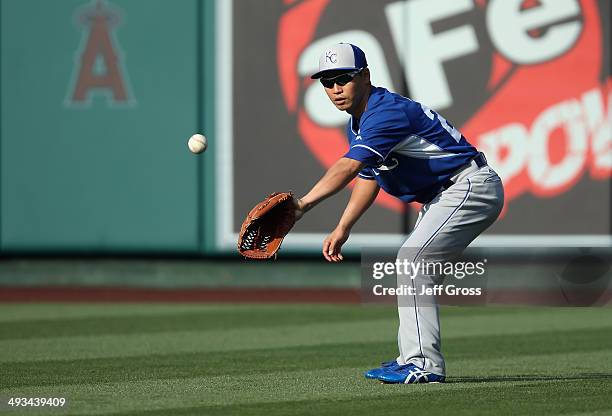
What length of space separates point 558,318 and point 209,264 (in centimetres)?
443

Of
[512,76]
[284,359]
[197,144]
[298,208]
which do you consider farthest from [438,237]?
[512,76]

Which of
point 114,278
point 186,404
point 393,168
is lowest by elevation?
point 114,278

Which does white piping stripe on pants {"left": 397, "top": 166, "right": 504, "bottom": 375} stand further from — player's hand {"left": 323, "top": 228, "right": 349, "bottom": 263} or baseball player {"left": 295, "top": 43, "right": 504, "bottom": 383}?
player's hand {"left": 323, "top": 228, "right": 349, "bottom": 263}

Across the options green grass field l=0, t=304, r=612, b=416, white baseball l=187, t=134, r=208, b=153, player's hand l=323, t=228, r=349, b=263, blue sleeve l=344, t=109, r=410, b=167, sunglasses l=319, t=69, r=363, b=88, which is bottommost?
green grass field l=0, t=304, r=612, b=416

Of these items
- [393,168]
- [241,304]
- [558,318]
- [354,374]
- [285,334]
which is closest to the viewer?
[393,168]

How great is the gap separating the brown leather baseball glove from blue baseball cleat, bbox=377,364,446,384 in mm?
950

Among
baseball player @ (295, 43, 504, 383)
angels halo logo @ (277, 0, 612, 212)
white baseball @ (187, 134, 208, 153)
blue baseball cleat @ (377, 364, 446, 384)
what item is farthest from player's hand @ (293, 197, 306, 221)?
angels halo logo @ (277, 0, 612, 212)

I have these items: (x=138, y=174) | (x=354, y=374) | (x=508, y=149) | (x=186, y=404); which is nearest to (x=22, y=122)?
(x=138, y=174)

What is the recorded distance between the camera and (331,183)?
6.07 m

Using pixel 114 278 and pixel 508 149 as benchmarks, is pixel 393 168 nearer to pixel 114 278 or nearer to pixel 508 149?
pixel 508 149

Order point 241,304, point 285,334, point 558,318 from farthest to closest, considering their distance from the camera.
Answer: point 241,304 < point 558,318 < point 285,334

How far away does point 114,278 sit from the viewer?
13.9m

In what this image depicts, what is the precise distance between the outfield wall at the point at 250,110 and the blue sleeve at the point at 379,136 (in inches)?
271

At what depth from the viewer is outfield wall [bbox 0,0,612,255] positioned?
516 inches
